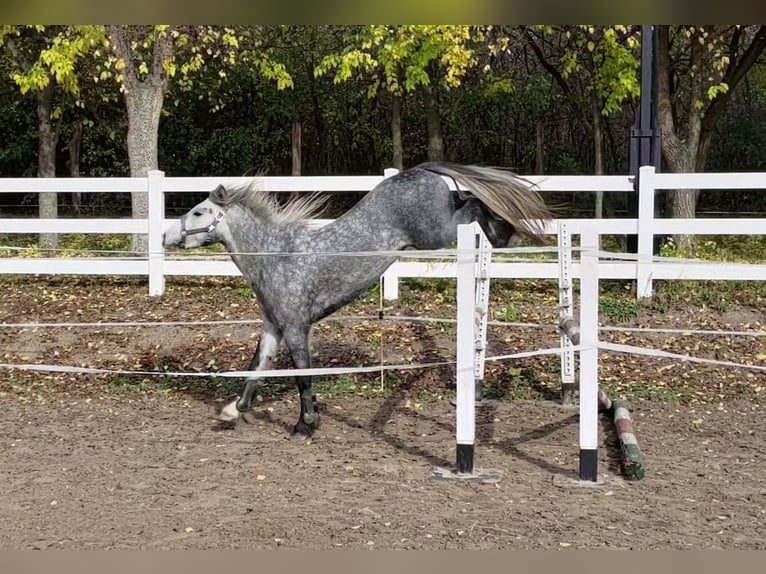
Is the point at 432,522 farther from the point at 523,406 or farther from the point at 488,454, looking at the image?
the point at 523,406

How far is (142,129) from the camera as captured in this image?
1116 centimetres

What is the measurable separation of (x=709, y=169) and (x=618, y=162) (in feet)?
5.10

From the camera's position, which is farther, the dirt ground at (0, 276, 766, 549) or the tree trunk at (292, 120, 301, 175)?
the tree trunk at (292, 120, 301, 175)

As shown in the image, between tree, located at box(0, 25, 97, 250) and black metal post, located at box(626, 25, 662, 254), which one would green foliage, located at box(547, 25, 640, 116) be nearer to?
black metal post, located at box(626, 25, 662, 254)

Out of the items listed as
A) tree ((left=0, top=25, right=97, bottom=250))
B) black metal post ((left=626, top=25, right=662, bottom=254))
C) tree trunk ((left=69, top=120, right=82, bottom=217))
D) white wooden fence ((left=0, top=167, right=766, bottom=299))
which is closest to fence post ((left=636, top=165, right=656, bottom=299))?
white wooden fence ((left=0, top=167, right=766, bottom=299))

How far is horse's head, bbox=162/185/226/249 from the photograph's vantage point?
19.3ft

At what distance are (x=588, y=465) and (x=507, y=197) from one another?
1.60 meters

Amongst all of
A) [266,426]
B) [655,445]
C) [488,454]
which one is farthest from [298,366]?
[655,445]

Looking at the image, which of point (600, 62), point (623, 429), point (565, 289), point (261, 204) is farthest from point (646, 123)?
point (261, 204)

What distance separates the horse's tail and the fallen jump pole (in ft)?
1.98

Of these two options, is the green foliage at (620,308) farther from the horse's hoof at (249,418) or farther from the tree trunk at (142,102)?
the tree trunk at (142,102)

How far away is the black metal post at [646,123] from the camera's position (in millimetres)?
9664

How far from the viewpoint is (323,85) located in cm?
1777

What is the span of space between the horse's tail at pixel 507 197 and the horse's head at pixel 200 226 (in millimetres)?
1405
